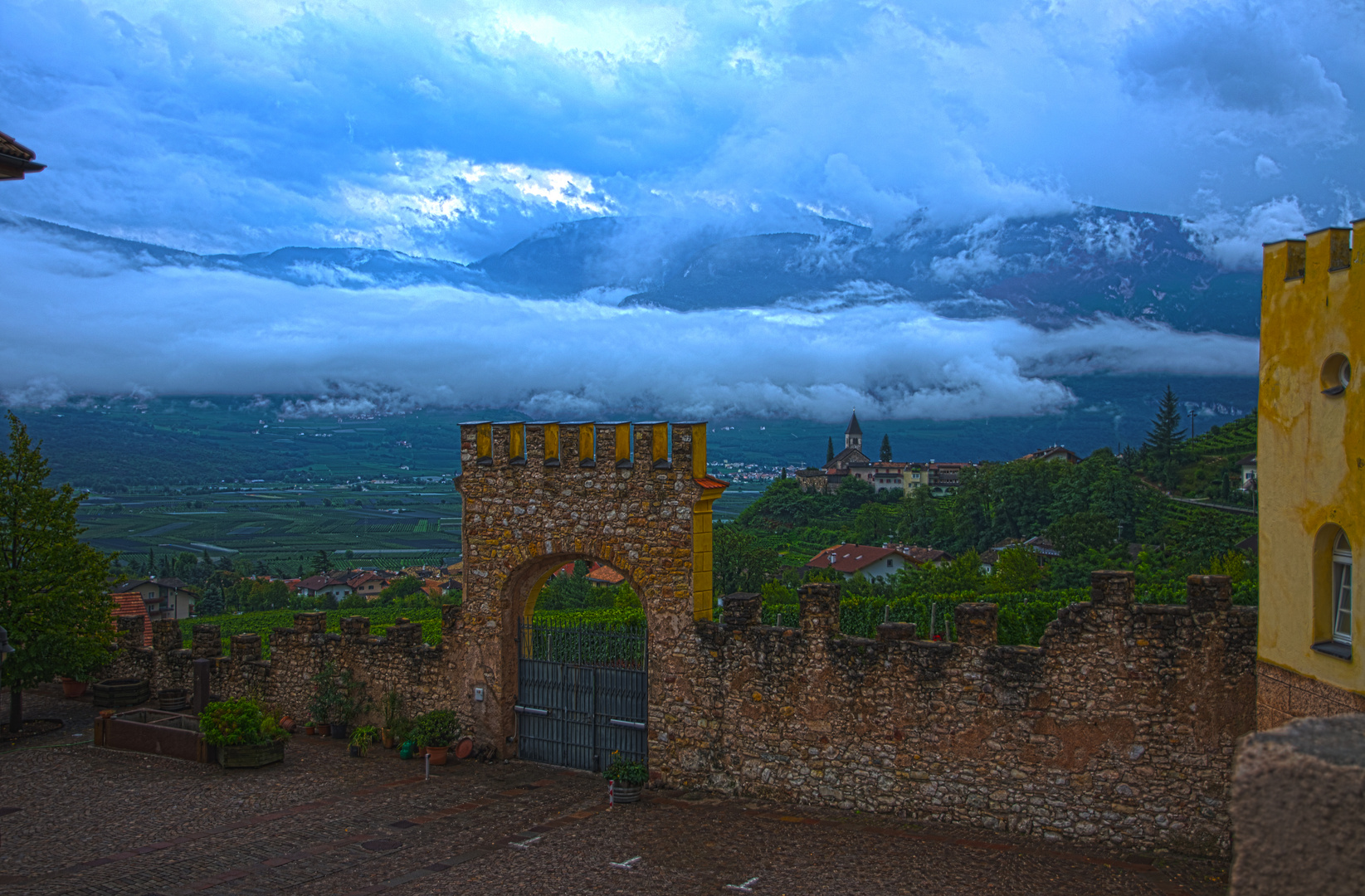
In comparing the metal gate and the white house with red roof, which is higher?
the metal gate

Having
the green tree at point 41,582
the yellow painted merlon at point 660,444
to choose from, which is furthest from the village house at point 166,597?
the yellow painted merlon at point 660,444

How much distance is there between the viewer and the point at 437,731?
15883 mm

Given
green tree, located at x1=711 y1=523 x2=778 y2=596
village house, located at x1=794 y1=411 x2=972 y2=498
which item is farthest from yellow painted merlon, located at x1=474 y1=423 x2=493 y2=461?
village house, located at x1=794 y1=411 x2=972 y2=498

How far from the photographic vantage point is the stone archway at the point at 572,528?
14383 mm

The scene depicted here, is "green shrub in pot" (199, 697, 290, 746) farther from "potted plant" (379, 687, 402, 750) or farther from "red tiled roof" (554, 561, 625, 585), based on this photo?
"red tiled roof" (554, 561, 625, 585)

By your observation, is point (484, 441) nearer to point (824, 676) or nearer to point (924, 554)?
point (824, 676)

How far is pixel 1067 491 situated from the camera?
74.6 meters

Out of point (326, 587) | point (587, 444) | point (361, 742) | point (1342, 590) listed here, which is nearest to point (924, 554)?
point (326, 587)

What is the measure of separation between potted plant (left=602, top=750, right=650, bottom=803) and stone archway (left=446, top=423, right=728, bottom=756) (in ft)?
3.13

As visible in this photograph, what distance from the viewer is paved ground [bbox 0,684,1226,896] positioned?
10.7m

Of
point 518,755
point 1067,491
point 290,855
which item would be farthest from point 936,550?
point 290,855

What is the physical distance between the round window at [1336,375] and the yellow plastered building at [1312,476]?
0.04 ft

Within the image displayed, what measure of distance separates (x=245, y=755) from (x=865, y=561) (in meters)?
56.9

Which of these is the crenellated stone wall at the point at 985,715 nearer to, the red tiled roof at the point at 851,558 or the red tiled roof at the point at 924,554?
the red tiled roof at the point at 851,558
